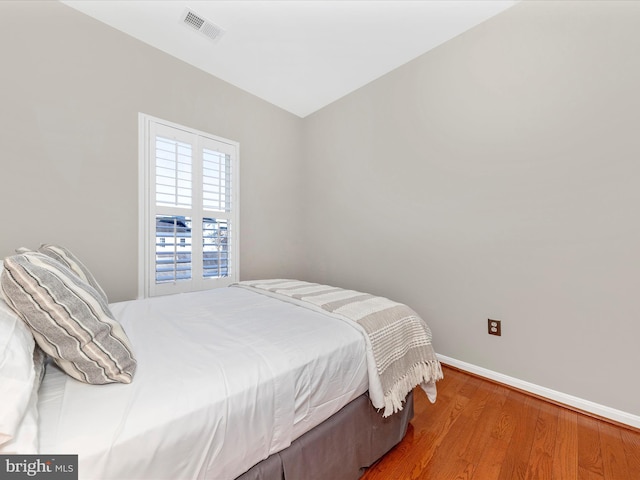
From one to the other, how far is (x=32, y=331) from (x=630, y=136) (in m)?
2.82

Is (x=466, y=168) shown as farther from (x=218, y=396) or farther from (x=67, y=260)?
(x=67, y=260)

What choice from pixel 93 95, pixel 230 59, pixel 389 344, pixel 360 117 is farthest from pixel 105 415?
pixel 360 117

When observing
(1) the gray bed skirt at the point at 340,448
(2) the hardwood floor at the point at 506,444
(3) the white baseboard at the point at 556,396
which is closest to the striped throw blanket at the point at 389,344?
(1) the gray bed skirt at the point at 340,448

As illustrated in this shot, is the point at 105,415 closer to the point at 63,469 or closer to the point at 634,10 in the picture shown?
the point at 63,469

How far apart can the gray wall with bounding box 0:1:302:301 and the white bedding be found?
1126 mm

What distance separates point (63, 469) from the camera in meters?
0.56

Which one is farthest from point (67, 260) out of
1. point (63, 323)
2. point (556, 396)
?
point (556, 396)

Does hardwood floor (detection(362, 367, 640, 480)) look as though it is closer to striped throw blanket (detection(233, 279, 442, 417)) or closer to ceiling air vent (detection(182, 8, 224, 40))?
striped throw blanket (detection(233, 279, 442, 417))

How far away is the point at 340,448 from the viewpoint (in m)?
1.10

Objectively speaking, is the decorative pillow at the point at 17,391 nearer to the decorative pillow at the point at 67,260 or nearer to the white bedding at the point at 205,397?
the white bedding at the point at 205,397

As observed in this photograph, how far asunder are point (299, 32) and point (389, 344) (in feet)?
8.06

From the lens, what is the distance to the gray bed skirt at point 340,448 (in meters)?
0.92

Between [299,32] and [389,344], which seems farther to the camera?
[299,32]

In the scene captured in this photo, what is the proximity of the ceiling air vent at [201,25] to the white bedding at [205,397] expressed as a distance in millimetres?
2213
